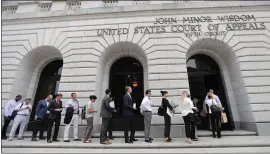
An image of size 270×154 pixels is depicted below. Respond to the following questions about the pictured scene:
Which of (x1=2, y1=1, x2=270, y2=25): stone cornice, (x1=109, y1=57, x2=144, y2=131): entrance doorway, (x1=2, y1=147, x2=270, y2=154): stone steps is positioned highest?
(x1=2, y1=1, x2=270, y2=25): stone cornice

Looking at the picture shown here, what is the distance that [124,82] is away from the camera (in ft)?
36.0

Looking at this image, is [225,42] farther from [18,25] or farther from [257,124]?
[18,25]

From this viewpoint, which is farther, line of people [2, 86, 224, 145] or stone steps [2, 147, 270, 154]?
line of people [2, 86, 224, 145]

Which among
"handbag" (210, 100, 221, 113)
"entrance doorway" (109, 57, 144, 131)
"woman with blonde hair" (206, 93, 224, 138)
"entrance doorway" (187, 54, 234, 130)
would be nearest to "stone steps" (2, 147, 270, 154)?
"woman with blonde hair" (206, 93, 224, 138)

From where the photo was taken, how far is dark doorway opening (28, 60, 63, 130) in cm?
1130

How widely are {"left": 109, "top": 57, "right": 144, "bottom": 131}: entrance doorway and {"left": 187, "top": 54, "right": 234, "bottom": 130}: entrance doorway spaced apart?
348 centimetres

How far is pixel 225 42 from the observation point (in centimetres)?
972

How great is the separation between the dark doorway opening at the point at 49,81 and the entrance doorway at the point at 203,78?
9498 mm

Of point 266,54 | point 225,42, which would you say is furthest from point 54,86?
point 266,54

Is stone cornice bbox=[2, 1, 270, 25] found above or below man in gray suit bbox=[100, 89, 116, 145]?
above

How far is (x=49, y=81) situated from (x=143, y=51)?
7290mm

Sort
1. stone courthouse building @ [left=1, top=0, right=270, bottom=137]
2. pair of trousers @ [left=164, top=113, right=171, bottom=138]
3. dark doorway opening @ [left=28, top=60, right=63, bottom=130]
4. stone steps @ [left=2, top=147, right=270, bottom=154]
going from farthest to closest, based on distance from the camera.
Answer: dark doorway opening @ [left=28, top=60, right=63, bottom=130], stone courthouse building @ [left=1, top=0, right=270, bottom=137], pair of trousers @ [left=164, top=113, right=171, bottom=138], stone steps @ [left=2, top=147, right=270, bottom=154]

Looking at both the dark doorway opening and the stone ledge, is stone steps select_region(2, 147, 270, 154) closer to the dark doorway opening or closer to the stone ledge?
the dark doorway opening

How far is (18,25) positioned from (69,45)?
4343 millimetres
